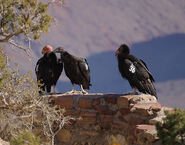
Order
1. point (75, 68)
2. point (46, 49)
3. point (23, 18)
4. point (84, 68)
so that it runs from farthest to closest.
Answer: point (46, 49)
point (84, 68)
point (75, 68)
point (23, 18)

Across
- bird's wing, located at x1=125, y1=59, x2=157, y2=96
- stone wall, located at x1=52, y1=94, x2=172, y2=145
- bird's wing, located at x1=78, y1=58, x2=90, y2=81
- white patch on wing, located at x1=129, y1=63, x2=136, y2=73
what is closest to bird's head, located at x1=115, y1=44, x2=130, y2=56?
bird's wing, located at x1=125, y1=59, x2=157, y2=96

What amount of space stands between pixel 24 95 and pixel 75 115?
112 centimetres

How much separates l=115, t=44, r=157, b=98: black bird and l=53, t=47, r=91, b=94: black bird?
140 centimetres

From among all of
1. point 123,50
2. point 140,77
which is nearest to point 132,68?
point 140,77

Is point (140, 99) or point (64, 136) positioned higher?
point (140, 99)

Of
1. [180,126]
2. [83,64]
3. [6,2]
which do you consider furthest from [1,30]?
[180,126]

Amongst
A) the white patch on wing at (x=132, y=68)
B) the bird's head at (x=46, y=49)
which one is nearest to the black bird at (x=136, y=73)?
the white patch on wing at (x=132, y=68)

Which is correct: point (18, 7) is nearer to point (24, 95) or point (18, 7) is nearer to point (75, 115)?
point (24, 95)

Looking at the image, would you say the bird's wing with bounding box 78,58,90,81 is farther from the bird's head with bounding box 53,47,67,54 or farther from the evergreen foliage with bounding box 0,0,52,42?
the evergreen foliage with bounding box 0,0,52,42

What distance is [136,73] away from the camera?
5.86 m

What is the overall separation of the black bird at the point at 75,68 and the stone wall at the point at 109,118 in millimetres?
1180

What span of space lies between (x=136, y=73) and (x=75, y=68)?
1810mm

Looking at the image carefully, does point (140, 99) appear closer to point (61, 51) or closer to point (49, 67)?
point (61, 51)

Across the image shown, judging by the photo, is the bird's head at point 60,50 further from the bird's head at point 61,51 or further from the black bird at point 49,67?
the black bird at point 49,67
